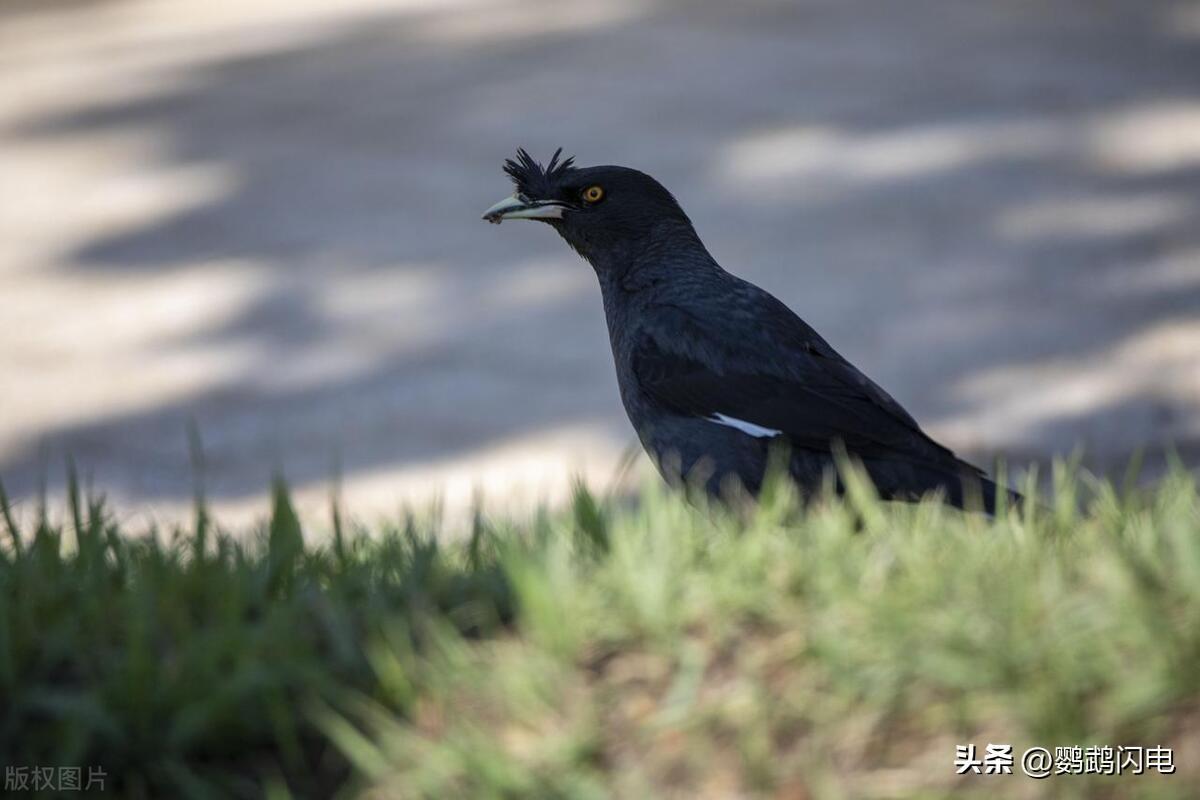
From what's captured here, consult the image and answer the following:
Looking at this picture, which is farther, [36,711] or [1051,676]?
[36,711]

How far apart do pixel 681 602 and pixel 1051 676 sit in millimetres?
651

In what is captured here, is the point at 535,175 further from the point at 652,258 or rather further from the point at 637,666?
the point at 637,666

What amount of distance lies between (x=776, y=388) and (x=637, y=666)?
66.5 inches

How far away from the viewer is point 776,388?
13.0ft

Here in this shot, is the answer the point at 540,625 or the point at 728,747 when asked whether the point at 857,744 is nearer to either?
the point at 728,747

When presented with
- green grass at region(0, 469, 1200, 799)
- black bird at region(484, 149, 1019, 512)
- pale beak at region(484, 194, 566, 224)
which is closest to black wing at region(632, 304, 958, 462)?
black bird at region(484, 149, 1019, 512)

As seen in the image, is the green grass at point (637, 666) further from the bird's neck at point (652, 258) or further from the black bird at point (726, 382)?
the bird's neck at point (652, 258)

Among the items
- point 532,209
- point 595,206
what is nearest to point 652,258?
point 595,206

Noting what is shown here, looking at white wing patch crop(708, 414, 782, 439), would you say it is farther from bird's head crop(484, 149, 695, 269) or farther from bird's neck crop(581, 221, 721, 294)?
bird's head crop(484, 149, 695, 269)

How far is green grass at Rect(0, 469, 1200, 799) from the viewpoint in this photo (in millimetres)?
2154

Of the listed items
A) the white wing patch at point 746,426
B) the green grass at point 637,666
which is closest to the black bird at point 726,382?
the white wing patch at point 746,426

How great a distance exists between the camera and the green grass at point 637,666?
215 cm

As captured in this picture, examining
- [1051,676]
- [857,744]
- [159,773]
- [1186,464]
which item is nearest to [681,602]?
[857,744]

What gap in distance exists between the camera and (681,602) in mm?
2496
